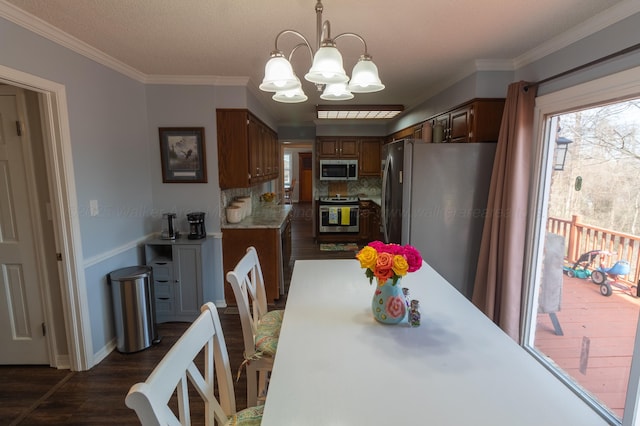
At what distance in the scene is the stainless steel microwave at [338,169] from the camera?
616 centimetres

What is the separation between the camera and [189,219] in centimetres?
316

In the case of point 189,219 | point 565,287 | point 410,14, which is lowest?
point 565,287

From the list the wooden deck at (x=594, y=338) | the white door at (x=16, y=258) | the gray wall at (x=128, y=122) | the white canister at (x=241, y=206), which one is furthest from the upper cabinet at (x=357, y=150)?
the white door at (x=16, y=258)

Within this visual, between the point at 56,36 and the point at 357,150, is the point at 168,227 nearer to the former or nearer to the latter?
the point at 56,36

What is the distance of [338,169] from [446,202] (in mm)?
3504

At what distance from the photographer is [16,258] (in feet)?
7.63

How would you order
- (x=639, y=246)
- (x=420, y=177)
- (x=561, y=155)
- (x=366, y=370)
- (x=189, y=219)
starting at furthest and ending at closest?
(x=189, y=219) → (x=420, y=177) → (x=561, y=155) → (x=639, y=246) → (x=366, y=370)

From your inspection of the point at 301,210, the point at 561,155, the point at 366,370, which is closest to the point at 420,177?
the point at 561,155

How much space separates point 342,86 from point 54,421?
8.62ft

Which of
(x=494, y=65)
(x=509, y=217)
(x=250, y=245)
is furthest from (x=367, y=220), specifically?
(x=494, y=65)

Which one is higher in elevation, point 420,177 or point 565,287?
point 420,177

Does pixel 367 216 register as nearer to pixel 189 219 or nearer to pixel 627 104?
pixel 189 219

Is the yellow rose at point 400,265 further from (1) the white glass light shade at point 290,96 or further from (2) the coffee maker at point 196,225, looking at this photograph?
(2) the coffee maker at point 196,225

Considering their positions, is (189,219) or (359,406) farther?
(189,219)
